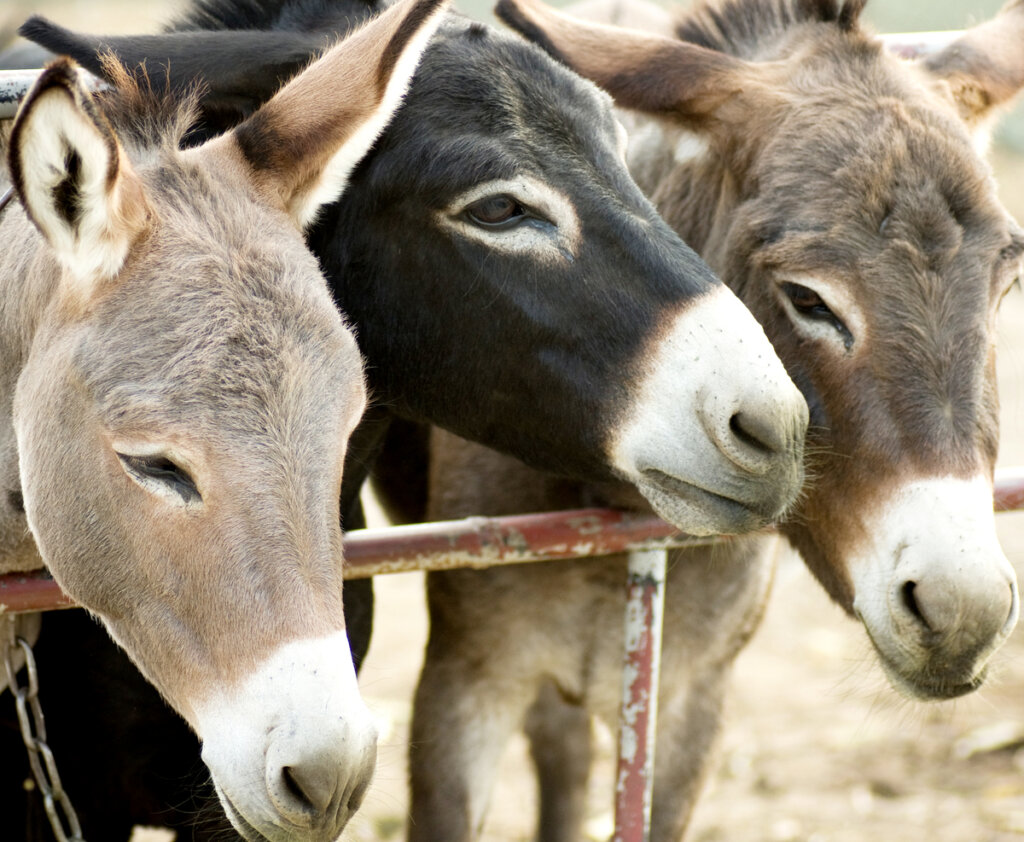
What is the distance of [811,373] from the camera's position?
8.38ft

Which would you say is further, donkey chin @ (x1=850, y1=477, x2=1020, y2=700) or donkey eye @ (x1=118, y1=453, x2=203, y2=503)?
donkey chin @ (x1=850, y1=477, x2=1020, y2=700)

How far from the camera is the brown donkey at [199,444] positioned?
166cm

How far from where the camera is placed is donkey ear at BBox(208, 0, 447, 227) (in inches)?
83.6

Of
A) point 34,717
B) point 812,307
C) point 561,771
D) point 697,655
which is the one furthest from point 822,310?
point 561,771

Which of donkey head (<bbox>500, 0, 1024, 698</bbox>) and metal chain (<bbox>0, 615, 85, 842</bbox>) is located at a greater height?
donkey head (<bbox>500, 0, 1024, 698</bbox>)

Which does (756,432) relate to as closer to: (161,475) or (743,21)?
(161,475)

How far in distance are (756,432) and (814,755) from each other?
350 cm

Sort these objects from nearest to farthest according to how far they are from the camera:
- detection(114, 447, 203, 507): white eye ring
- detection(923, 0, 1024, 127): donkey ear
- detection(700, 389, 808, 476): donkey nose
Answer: detection(114, 447, 203, 507): white eye ring
detection(700, 389, 808, 476): donkey nose
detection(923, 0, 1024, 127): donkey ear

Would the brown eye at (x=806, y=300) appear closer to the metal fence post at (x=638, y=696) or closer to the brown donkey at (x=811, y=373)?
the brown donkey at (x=811, y=373)

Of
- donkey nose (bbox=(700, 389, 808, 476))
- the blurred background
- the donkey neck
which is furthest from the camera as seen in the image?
the blurred background

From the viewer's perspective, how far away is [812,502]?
2.59 metres

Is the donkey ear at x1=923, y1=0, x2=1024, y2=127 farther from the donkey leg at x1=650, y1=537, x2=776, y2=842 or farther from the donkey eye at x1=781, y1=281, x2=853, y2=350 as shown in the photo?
the donkey leg at x1=650, y1=537, x2=776, y2=842

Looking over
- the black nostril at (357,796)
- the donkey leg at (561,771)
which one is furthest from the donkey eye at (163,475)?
the donkey leg at (561,771)

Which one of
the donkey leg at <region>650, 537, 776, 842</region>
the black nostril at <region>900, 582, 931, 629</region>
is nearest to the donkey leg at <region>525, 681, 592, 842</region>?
the donkey leg at <region>650, 537, 776, 842</region>
